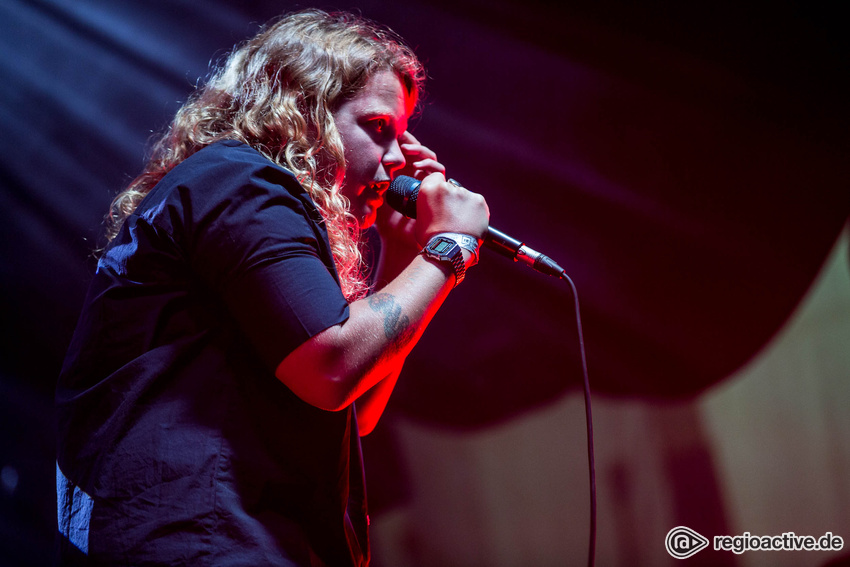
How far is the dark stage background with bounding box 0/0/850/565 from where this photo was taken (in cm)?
189

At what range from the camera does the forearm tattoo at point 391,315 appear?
0.77 m

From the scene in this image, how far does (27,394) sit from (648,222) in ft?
7.34

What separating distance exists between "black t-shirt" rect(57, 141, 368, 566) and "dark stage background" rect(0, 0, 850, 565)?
3.90 ft

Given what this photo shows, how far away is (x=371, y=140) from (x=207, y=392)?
597mm

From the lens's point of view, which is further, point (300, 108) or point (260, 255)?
point (300, 108)

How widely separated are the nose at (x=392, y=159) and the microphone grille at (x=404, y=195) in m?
0.03

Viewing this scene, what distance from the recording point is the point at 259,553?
69 cm

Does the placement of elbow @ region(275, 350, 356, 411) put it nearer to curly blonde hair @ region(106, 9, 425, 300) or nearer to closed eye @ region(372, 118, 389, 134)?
curly blonde hair @ region(106, 9, 425, 300)

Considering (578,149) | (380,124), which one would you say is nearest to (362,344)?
(380,124)

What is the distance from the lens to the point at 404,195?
3.64ft

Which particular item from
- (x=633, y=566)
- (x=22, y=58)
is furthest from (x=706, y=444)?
(x=22, y=58)

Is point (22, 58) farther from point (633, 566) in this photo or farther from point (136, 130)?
point (633, 566)

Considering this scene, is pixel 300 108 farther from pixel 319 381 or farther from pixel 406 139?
pixel 319 381

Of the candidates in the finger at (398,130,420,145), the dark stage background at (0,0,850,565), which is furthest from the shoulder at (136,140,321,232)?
the dark stage background at (0,0,850,565)
